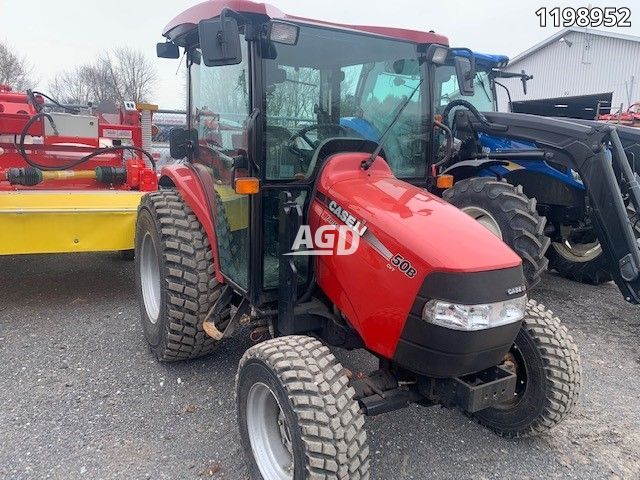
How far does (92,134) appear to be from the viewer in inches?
221

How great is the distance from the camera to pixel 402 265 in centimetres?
203

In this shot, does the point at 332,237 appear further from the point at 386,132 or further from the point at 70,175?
the point at 70,175

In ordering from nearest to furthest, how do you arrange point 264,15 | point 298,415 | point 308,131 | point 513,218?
point 298,415
point 264,15
point 308,131
point 513,218

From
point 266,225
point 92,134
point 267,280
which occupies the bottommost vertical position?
point 267,280

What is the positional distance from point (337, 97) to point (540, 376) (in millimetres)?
1665

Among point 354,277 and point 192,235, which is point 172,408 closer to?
point 192,235

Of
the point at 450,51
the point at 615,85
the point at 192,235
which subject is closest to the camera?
the point at 450,51

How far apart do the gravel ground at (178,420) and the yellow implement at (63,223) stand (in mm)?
562

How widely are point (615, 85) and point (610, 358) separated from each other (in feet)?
50.4

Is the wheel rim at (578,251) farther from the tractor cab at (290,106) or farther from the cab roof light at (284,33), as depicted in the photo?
the cab roof light at (284,33)

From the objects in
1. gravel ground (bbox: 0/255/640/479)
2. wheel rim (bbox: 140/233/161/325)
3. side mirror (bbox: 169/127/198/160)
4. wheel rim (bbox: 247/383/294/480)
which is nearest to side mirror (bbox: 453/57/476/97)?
side mirror (bbox: 169/127/198/160)

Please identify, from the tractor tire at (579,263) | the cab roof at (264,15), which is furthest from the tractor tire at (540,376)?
the tractor tire at (579,263)

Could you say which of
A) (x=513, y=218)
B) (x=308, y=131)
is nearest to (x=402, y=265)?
(x=308, y=131)

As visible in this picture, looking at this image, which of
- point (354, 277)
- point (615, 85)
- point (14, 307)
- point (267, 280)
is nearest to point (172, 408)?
point (267, 280)
